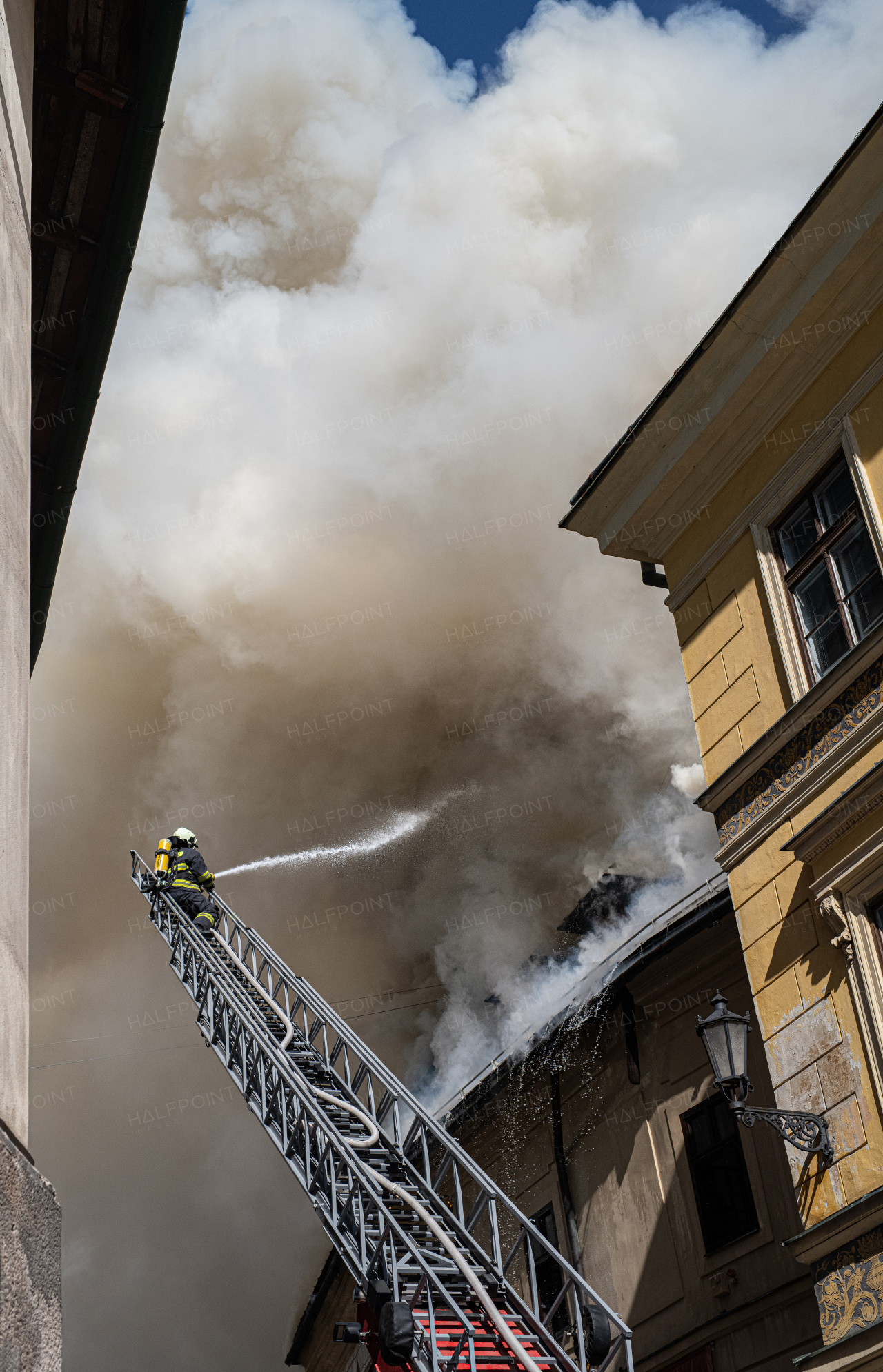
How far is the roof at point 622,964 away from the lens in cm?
1118

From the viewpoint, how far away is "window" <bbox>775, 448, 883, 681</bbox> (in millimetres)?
7758

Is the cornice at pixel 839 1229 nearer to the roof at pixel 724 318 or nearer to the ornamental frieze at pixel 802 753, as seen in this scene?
the ornamental frieze at pixel 802 753

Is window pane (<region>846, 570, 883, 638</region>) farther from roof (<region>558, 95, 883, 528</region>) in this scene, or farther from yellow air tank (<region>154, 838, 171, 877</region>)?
yellow air tank (<region>154, 838, 171, 877</region>)

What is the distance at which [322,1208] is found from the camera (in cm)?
852

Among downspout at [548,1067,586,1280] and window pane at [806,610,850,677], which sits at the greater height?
window pane at [806,610,850,677]

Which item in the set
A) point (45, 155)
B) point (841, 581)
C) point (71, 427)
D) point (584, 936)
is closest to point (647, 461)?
point (841, 581)

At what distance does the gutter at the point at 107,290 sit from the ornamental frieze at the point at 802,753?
4.58 metres

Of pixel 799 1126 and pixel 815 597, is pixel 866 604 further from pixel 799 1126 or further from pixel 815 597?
pixel 799 1126

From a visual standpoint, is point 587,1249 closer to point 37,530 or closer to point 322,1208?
point 322,1208

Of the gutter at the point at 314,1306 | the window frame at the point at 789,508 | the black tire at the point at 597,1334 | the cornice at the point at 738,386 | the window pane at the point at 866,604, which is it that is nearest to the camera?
the black tire at the point at 597,1334

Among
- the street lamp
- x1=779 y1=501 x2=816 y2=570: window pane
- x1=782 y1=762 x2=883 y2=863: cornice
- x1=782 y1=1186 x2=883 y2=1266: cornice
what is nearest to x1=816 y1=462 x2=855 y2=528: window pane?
x1=779 y1=501 x2=816 y2=570: window pane

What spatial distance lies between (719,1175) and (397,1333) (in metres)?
4.43

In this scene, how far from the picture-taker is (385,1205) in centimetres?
831

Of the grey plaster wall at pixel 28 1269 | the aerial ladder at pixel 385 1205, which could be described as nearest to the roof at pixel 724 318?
the aerial ladder at pixel 385 1205
